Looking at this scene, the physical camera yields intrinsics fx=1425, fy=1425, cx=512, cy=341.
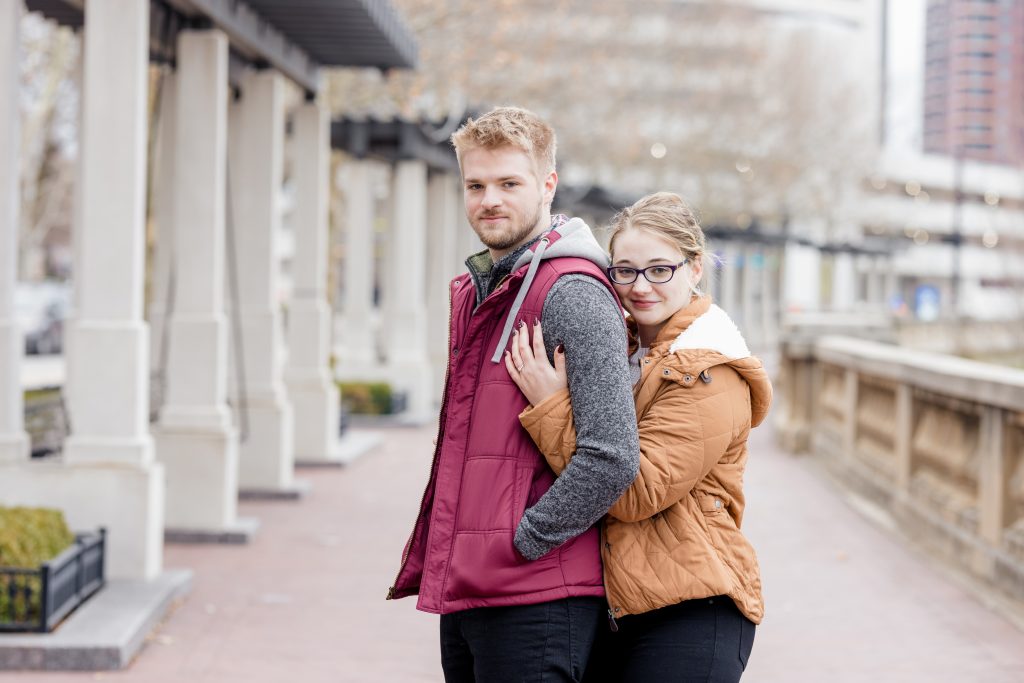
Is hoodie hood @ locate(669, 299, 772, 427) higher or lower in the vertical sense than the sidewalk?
higher

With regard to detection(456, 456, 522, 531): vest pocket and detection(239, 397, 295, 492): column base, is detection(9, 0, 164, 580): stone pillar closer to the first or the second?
detection(239, 397, 295, 492): column base

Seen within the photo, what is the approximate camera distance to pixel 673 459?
3025mm

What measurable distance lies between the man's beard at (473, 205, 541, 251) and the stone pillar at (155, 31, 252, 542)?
715cm

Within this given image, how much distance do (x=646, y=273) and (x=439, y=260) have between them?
1991 cm

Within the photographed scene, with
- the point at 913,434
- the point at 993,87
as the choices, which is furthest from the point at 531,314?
the point at 993,87

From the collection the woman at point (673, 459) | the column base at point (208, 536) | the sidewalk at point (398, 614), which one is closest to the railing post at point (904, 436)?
the sidewalk at point (398, 614)

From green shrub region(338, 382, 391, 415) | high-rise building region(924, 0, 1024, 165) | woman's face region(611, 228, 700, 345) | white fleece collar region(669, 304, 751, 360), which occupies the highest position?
high-rise building region(924, 0, 1024, 165)

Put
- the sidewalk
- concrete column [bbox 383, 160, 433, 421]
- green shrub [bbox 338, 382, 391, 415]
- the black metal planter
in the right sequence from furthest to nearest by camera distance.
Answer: green shrub [bbox 338, 382, 391, 415], concrete column [bbox 383, 160, 433, 421], the sidewalk, the black metal planter

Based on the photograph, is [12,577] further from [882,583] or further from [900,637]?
[882,583]

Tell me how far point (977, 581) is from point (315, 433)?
785cm

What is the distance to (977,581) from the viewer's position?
8562mm

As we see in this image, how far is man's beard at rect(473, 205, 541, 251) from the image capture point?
3.14m

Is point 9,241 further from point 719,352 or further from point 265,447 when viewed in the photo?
point 719,352

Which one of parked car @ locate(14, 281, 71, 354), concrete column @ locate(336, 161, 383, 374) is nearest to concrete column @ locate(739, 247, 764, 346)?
parked car @ locate(14, 281, 71, 354)
